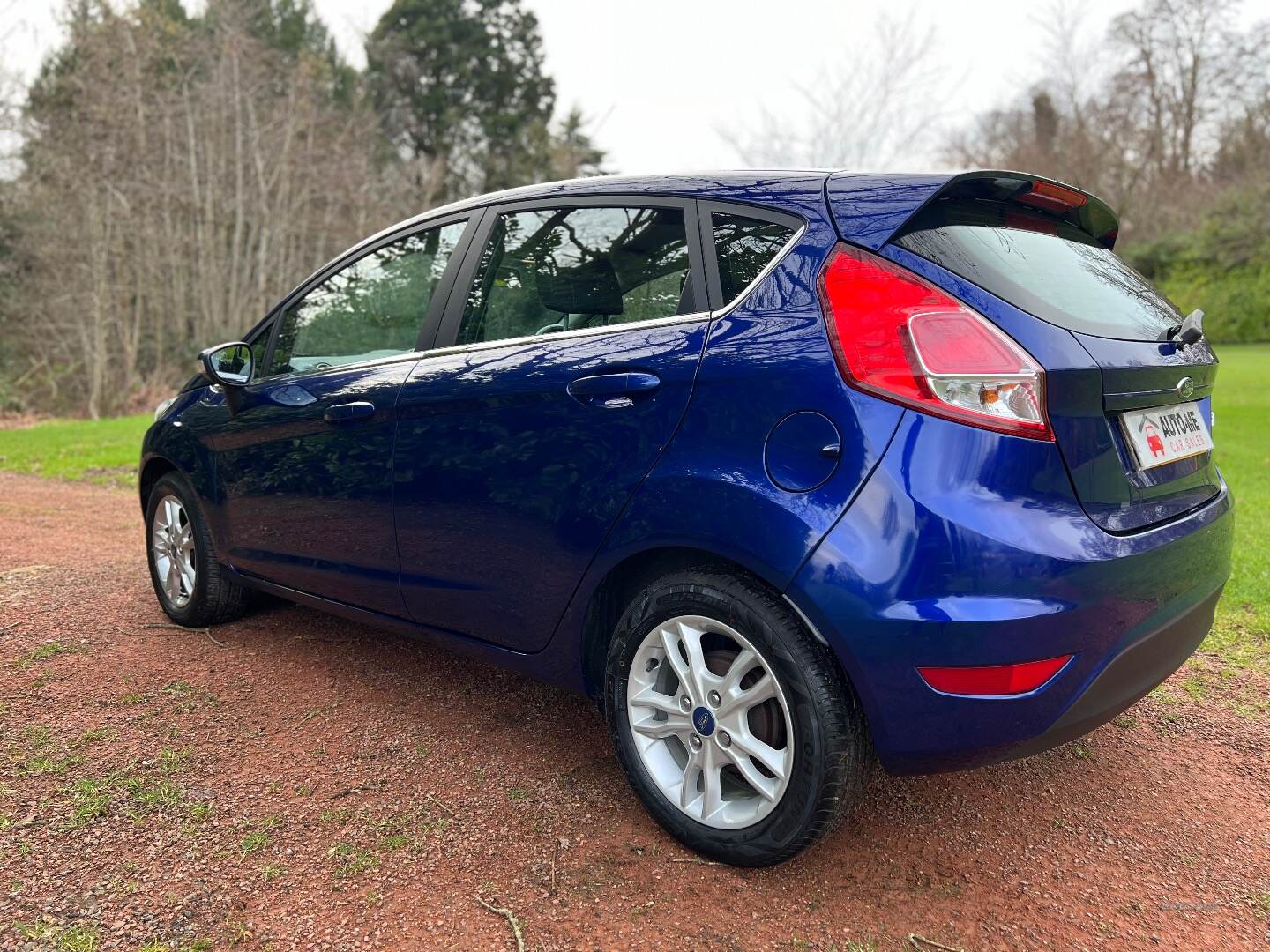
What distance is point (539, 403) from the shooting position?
8.29 ft

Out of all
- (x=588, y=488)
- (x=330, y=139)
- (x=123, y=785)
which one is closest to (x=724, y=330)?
(x=588, y=488)

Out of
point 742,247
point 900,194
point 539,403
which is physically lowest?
point 539,403

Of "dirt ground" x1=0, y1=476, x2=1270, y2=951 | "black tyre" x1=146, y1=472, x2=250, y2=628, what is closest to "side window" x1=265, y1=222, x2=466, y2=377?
"black tyre" x1=146, y1=472, x2=250, y2=628

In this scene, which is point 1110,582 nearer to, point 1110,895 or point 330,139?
point 1110,895

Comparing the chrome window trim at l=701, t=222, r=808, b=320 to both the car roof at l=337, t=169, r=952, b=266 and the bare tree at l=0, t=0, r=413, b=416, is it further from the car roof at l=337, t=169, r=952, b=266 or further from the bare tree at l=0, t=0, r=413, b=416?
the bare tree at l=0, t=0, r=413, b=416

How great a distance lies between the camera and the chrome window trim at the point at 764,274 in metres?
2.19

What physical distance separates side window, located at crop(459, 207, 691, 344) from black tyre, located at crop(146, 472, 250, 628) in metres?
1.77

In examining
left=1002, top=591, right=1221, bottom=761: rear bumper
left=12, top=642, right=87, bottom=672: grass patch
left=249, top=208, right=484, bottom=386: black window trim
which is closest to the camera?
left=1002, top=591, right=1221, bottom=761: rear bumper

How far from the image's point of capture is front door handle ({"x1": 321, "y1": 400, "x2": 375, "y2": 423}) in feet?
9.96

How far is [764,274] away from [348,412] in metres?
1.56

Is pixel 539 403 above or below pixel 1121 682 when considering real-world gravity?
above

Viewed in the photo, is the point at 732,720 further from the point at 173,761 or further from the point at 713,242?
the point at 173,761

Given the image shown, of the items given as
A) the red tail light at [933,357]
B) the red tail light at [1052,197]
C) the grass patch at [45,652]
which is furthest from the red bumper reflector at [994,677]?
the grass patch at [45,652]

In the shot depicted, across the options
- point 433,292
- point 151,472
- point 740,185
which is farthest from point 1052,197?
point 151,472
